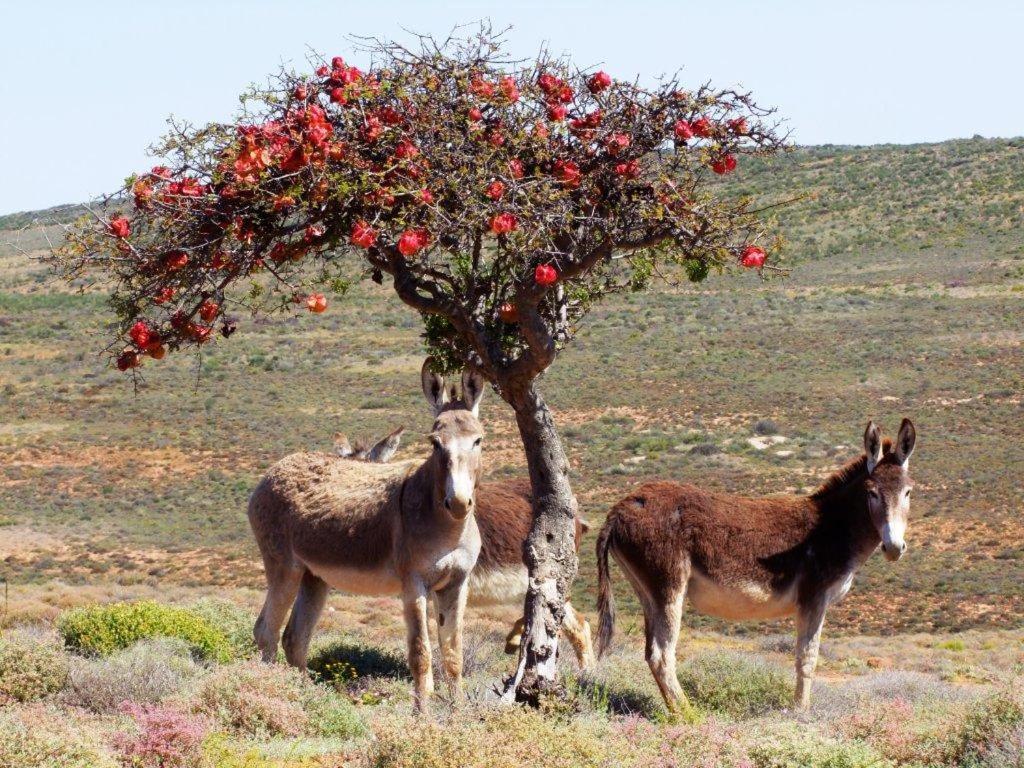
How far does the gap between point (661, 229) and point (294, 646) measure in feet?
16.7

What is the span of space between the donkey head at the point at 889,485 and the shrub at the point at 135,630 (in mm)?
6003

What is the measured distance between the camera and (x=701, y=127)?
8266 mm

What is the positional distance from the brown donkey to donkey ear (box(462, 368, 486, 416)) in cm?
212

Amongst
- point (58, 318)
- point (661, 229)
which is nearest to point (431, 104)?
point (661, 229)

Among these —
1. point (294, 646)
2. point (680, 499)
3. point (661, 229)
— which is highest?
point (661, 229)

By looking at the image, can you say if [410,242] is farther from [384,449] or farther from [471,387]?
[384,449]

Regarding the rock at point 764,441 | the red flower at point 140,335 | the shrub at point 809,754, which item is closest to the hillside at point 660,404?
the rock at point 764,441

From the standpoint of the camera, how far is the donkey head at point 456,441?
909cm

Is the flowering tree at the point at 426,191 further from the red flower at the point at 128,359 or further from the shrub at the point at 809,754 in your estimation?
the shrub at the point at 809,754

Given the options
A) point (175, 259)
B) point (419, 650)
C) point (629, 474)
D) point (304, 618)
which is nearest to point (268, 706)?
point (419, 650)

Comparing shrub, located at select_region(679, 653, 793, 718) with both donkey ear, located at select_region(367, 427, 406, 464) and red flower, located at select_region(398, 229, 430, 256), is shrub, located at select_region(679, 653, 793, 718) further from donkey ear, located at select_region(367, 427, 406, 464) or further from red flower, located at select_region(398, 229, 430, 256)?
red flower, located at select_region(398, 229, 430, 256)

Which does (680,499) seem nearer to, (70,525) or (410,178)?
(410,178)

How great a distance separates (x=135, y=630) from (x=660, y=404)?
34352 mm

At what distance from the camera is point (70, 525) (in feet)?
105
